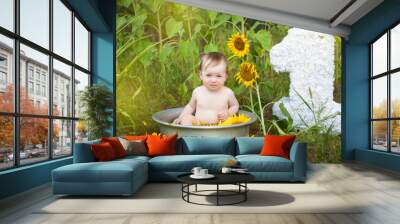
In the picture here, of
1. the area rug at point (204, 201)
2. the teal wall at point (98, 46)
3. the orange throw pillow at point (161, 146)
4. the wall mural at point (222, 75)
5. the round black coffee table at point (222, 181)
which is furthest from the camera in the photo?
the wall mural at point (222, 75)

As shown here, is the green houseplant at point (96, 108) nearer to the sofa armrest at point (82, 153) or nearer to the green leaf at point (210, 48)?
the sofa armrest at point (82, 153)

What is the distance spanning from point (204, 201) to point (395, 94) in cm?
511

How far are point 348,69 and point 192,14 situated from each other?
12.0 feet

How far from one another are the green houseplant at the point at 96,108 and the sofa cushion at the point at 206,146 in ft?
5.92

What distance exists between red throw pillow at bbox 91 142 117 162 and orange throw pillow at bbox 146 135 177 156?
3.19ft

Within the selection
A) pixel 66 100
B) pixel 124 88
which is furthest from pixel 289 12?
pixel 66 100

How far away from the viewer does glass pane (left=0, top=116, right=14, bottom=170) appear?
177 inches

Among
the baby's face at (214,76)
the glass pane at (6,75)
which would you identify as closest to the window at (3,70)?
the glass pane at (6,75)

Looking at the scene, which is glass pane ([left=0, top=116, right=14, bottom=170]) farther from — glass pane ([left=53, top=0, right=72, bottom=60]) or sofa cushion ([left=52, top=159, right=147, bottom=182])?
glass pane ([left=53, top=0, right=72, bottom=60])

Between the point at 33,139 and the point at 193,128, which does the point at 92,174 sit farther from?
the point at 193,128

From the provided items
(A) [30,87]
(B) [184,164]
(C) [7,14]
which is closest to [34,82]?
(A) [30,87]

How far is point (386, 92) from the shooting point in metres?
7.95

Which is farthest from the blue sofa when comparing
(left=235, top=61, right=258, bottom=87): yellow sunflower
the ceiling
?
the ceiling

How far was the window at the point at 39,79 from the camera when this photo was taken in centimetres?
465
